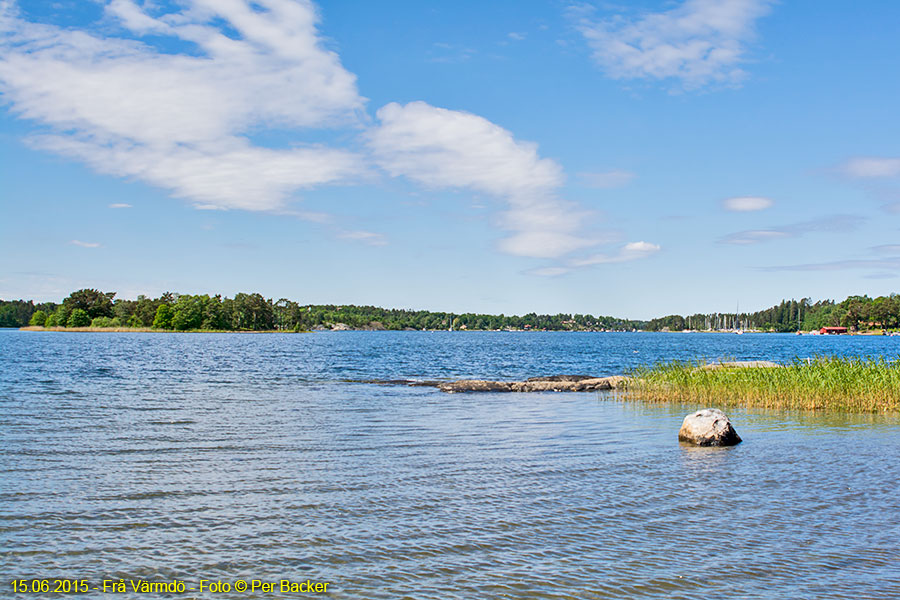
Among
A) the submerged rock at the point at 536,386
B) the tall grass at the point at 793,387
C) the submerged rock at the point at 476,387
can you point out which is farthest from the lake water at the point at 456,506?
the submerged rock at the point at 476,387

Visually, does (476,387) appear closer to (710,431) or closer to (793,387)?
(793,387)

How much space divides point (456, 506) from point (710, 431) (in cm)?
1024

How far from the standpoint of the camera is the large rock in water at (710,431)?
1892 centimetres

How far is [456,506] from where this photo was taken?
1198 cm

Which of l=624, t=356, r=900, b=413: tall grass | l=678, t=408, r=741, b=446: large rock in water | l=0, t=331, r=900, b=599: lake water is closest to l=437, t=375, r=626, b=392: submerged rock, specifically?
l=624, t=356, r=900, b=413: tall grass

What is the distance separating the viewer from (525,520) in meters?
11.1

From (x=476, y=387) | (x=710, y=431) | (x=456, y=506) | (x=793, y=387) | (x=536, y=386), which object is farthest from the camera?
(x=536, y=386)

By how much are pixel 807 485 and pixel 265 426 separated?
1730 cm

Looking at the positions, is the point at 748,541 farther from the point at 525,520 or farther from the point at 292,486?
the point at 292,486

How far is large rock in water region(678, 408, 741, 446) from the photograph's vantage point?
18922 millimetres

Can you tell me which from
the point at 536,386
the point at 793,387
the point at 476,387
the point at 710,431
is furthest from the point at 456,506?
the point at 536,386

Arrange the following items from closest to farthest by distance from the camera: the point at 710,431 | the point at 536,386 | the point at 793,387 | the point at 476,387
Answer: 1. the point at 710,431
2. the point at 793,387
3. the point at 476,387
4. the point at 536,386

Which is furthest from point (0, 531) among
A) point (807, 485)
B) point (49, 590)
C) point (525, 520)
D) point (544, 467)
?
point (807, 485)

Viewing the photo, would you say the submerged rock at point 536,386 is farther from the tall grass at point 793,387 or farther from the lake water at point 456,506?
the lake water at point 456,506
